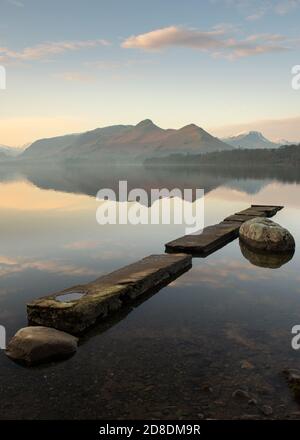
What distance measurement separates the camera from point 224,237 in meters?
18.4

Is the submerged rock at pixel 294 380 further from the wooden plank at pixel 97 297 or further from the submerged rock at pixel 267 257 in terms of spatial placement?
the submerged rock at pixel 267 257

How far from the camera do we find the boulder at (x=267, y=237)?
52.9 ft

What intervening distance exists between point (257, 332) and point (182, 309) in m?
1.99

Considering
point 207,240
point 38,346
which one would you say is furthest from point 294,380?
point 207,240

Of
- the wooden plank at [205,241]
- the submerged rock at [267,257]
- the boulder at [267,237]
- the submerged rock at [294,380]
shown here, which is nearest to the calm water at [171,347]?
the submerged rock at [294,380]

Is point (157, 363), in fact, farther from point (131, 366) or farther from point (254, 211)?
point (254, 211)

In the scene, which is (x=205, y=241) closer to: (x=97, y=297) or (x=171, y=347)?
(x=97, y=297)

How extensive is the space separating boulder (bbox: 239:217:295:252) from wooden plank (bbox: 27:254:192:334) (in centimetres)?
513

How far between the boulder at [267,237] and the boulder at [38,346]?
10.4m

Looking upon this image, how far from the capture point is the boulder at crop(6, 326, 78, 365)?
23.6ft

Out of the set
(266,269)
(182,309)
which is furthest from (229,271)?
(182,309)

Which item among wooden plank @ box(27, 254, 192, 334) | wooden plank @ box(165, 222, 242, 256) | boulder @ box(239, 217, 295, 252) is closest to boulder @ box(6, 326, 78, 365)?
wooden plank @ box(27, 254, 192, 334)

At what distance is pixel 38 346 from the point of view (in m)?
7.31

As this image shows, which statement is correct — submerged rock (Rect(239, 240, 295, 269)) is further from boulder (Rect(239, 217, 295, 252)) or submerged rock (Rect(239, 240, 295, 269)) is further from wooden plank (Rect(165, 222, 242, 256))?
wooden plank (Rect(165, 222, 242, 256))
